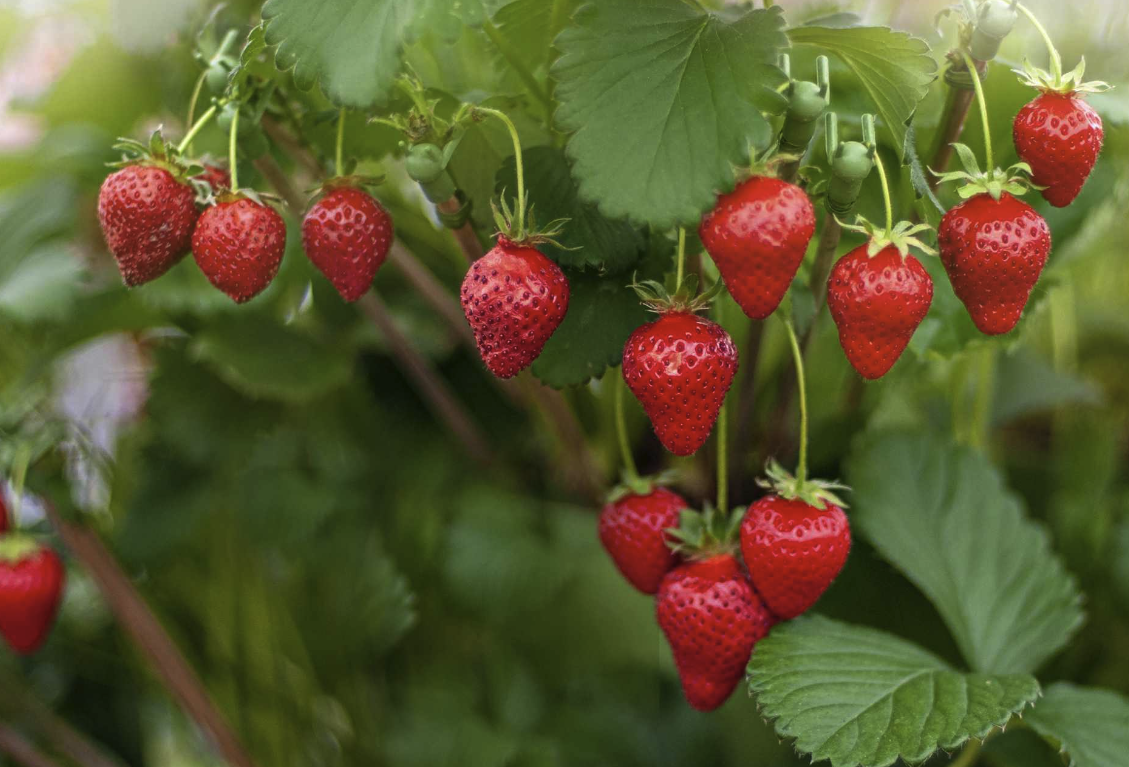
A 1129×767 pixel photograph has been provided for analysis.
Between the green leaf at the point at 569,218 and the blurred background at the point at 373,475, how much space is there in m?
0.26

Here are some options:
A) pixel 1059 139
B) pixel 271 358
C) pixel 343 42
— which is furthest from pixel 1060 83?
pixel 271 358

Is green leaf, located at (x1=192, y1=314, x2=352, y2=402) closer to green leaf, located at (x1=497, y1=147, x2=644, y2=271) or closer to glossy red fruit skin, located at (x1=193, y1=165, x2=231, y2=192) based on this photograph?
glossy red fruit skin, located at (x1=193, y1=165, x2=231, y2=192)

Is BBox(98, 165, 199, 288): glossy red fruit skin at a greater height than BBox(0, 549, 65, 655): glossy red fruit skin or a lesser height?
greater

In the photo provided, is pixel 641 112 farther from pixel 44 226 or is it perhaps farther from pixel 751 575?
pixel 44 226

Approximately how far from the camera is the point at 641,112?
0.46m

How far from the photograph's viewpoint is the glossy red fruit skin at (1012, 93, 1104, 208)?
0.48m

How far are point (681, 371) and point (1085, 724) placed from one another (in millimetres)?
381

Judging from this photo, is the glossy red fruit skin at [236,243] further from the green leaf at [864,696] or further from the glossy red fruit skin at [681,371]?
the green leaf at [864,696]

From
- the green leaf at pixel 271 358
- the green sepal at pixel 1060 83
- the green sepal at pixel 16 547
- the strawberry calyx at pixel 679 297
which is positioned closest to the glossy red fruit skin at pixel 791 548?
the strawberry calyx at pixel 679 297

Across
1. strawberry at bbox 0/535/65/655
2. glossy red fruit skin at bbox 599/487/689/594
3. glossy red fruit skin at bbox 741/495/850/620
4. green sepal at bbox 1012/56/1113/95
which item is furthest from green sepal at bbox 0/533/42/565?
green sepal at bbox 1012/56/1113/95

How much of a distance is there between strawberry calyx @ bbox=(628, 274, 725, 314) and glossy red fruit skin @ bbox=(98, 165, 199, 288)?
27 centimetres

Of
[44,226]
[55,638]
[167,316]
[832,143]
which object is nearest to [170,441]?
[167,316]

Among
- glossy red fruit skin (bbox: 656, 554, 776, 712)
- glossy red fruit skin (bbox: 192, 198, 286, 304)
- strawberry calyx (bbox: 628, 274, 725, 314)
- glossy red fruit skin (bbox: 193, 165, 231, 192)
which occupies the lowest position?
glossy red fruit skin (bbox: 656, 554, 776, 712)

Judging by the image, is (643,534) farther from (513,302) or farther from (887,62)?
(887,62)
